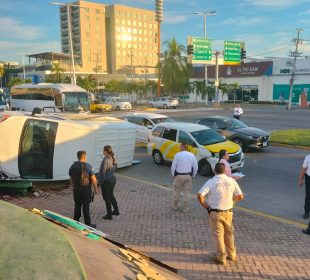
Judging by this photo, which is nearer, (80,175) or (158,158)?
(80,175)

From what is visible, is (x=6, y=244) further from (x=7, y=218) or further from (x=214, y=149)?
(x=214, y=149)

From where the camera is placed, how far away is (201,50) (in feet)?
133

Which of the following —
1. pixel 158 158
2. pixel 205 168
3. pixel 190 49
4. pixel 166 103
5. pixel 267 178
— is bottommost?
pixel 166 103

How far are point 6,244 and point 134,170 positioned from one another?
438 inches

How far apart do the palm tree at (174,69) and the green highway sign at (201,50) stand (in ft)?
79.0

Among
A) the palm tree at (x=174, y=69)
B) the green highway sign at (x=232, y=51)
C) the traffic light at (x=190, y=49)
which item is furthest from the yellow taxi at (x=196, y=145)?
the palm tree at (x=174, y=69)

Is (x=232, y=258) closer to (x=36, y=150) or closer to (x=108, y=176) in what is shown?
(x=108, y=176)

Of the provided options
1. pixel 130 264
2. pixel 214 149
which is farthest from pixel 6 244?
pixel 214 149

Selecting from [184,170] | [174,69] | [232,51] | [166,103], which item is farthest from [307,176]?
[174,69]

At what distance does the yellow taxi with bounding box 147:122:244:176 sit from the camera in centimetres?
1174

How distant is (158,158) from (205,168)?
2.46m

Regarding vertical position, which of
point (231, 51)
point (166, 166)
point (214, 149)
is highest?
point (231, 51)

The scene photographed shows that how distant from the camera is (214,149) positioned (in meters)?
11.8

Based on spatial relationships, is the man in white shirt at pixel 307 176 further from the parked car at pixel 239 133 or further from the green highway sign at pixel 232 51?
the green highway sign at pixel 232 51
